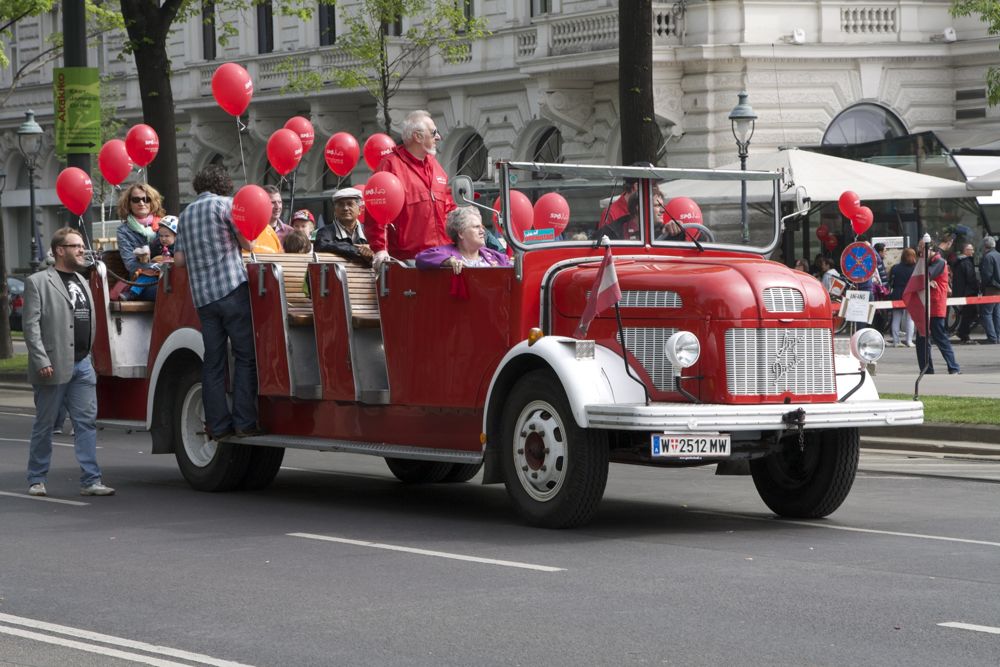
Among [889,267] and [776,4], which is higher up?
[776,4]

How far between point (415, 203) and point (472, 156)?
2992 centimetres

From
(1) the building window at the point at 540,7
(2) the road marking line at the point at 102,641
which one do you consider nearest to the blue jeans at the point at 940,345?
(2) the road marking line at the point at 102,641

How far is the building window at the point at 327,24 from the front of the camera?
148 feet

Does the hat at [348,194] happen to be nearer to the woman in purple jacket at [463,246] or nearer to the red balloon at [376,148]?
the woman in purple jacket at [463,246]

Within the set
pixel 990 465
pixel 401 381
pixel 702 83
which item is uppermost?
pixel 702 83

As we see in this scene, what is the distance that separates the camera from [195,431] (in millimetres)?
13117

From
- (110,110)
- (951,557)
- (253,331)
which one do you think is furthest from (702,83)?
(951,557)

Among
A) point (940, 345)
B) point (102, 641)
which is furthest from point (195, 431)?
point (940, 345)

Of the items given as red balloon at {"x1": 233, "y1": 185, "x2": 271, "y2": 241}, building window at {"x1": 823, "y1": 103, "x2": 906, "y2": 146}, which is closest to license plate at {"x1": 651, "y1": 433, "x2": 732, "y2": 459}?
red balloon at {"x1": 233, "y1": 185, "x2": 271, "y2": 241}

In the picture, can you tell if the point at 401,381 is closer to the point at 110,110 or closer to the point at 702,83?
the point at 702,83

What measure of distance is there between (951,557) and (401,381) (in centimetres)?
378

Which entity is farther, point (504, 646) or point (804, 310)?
point (804, 310)

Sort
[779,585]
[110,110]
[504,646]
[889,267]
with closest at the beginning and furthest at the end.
Answer: 1. [504,646]
2. [779,585]
3. [889,267]
4. [110,110]

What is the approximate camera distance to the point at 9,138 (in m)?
58.1
